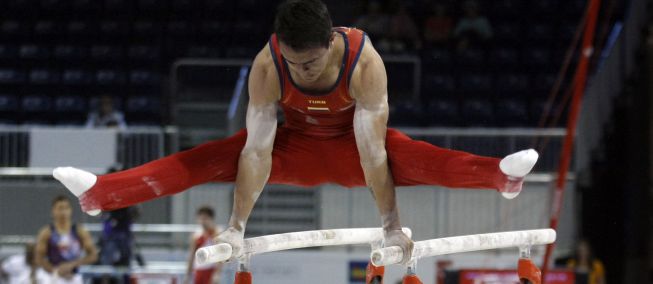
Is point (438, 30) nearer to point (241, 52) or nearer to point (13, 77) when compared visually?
point (241, 52)

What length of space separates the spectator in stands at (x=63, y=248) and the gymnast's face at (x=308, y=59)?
15.4 ft

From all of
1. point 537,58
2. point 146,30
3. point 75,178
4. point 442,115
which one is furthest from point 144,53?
point 75,178

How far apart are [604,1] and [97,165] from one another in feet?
20.5

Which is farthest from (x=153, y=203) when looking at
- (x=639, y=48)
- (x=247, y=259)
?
(x=247, y=259)

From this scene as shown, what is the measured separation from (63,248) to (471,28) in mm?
5438

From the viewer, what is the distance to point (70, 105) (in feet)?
36.4

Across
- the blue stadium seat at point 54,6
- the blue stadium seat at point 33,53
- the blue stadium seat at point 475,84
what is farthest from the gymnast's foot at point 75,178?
the blue stadium seat at point 54,6

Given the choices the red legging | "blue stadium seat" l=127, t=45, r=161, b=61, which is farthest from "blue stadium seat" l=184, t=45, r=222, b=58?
the red legging

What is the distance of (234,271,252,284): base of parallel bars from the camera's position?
3966 mm

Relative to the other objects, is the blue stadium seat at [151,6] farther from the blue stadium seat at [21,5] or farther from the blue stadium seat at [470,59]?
the blue stadium seat at [470,59]

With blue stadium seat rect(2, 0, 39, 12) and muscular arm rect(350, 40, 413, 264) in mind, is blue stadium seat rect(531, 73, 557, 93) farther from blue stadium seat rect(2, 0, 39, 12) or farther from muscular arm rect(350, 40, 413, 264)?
muscular arm rect(350, 40, 413, 264)

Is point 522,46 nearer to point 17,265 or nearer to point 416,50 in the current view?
point 416,50

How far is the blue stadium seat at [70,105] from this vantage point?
11.1 metres

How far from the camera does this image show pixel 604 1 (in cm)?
1155
